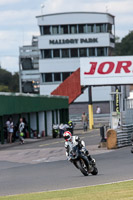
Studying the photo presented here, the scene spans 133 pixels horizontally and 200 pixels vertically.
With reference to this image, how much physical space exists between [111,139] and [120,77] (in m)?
19.5

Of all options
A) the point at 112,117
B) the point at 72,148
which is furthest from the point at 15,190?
the point at 112,117

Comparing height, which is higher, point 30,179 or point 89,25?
point 89,25

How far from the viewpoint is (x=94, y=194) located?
12.9 meters

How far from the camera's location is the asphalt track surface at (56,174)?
16.7 m

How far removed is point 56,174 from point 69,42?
7103 centimetres

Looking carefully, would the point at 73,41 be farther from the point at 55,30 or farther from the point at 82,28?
the point at 55,30

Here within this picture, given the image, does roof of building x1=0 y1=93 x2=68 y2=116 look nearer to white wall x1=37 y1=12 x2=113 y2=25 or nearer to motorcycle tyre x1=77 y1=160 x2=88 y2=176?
motorcycle tyre x1=77 y1=160 x2=88 y2=176

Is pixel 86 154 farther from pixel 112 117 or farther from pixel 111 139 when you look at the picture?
pixel 112 117

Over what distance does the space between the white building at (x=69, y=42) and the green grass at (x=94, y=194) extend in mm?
76130

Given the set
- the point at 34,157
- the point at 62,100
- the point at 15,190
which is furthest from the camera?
the point at 62,100

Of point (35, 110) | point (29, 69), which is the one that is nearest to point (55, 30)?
point (29, 69)

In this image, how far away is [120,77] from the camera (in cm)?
5131

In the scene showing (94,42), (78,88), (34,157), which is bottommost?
(34,157)

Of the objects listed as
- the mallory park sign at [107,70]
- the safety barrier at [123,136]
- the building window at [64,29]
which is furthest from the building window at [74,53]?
the safety barrier at [123,136]
